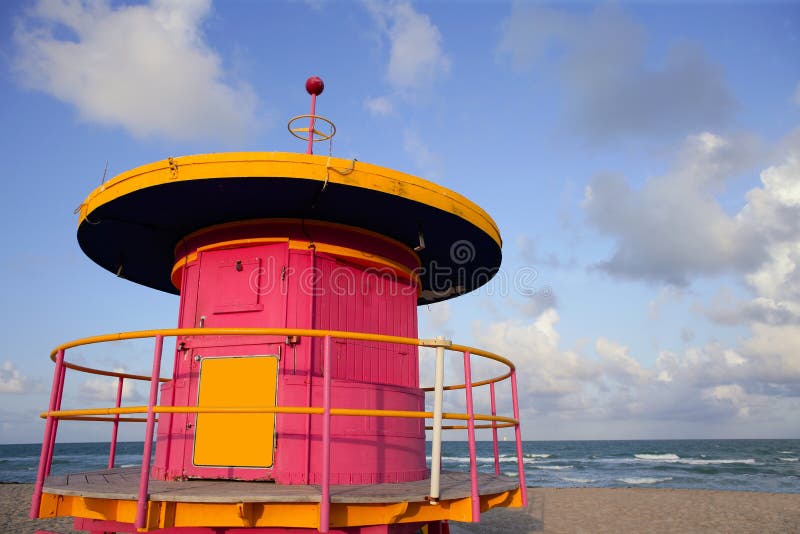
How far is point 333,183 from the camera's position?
5234 mm

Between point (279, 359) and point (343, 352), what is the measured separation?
71cm

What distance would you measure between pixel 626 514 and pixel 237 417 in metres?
17.3

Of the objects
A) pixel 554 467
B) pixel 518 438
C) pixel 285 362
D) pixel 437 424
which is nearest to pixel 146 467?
pixel 285 362

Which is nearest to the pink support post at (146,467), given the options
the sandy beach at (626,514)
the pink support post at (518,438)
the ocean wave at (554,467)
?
the pink support post at (518,438)

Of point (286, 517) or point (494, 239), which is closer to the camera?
point (286, 517)

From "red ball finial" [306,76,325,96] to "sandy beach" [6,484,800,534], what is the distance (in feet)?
39.4

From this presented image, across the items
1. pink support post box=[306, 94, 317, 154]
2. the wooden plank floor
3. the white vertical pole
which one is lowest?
the wooden plank floor

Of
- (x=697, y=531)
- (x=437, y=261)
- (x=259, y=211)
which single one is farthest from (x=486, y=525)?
(x=259, y=211)

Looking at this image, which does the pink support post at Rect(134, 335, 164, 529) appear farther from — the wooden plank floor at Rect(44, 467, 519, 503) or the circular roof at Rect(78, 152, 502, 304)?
the circular roof at Rect(78, 152, 502, 304)

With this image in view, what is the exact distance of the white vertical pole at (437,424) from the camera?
4223 millimetres

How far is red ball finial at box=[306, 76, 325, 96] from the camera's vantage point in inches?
264

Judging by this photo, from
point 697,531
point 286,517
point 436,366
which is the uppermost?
point 436,366

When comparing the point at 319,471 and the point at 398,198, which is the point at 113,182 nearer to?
the point at 398,198

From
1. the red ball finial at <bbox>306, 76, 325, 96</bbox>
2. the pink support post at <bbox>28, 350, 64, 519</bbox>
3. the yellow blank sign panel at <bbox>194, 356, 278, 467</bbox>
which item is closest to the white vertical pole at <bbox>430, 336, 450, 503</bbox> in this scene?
the yellow blank sign panel at <bbox>194, 356, 278, 467</bbox>
